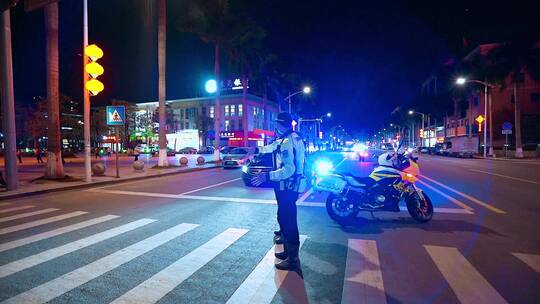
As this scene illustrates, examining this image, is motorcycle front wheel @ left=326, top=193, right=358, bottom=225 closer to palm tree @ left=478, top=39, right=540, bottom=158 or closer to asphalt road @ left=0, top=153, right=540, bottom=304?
asphalt road @ left=0, top=153, right=540, bottom=304

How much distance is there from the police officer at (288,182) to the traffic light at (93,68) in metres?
11.1

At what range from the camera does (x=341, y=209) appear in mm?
7176

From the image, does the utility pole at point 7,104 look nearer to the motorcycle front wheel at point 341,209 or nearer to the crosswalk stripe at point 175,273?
the crosswalk stripe at point 175,273

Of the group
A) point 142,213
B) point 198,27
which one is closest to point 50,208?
point 142,213

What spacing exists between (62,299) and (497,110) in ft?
221

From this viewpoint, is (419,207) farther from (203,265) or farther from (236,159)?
(236,159)

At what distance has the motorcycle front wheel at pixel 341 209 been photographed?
713 centimetres

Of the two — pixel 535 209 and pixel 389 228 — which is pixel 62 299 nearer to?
pixel 389 228

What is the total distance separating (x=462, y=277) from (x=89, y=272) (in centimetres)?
497

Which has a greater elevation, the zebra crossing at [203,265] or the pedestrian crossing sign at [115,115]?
the pedestrian crossing sign at [115,115]

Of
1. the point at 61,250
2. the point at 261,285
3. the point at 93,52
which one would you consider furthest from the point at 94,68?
the point at 261,285

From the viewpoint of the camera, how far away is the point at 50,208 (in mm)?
8727

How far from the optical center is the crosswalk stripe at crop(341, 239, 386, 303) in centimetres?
363

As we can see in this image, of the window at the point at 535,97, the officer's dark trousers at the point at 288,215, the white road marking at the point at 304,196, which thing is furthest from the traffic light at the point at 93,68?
the window at the point at 535,97
